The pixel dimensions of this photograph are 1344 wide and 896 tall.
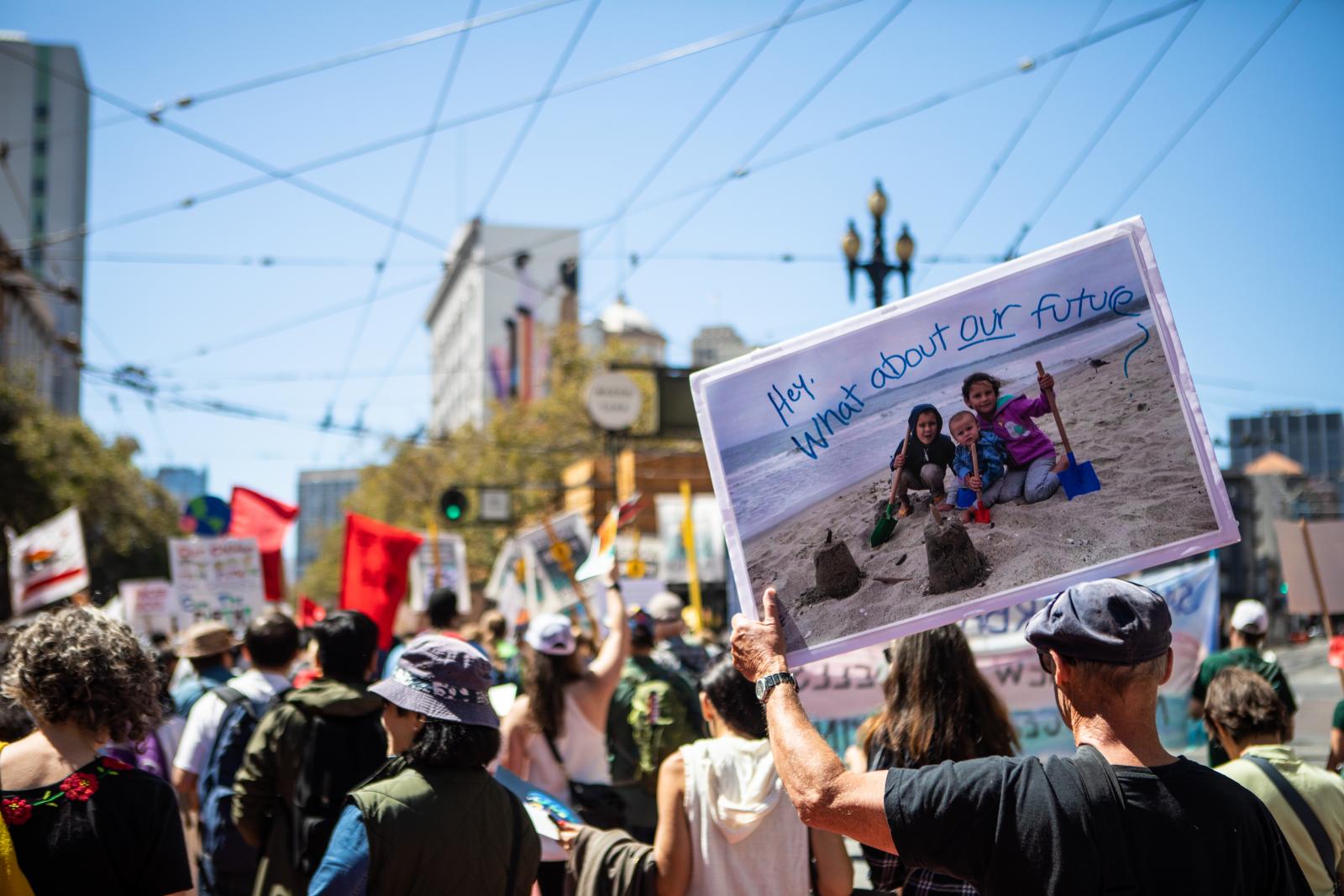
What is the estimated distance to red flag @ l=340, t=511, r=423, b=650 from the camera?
26.0 feet

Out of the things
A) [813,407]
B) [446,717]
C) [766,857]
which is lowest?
[766,857]

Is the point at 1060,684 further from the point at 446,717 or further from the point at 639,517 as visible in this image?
the point at 639,517

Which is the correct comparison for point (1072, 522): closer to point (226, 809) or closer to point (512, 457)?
point (226, 809)

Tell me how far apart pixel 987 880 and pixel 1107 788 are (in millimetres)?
282

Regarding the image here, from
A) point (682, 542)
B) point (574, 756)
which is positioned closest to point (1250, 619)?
point (574, 756)

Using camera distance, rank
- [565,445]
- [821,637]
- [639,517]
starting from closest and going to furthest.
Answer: [821,637] → [639,517] → [565,445]

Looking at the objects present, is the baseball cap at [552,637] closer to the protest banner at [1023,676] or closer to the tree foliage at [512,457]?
the protest banner at [1023,676]

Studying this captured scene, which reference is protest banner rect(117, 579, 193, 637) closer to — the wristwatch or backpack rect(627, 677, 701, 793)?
backpack rect(627, 677, 701, 793)

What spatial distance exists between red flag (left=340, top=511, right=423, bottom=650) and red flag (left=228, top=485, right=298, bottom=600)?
266 centimetres

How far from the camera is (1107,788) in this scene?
7.32 ft

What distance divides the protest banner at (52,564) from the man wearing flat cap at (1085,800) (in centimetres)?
1084

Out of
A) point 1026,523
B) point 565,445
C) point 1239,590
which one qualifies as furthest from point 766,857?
point 1239,590

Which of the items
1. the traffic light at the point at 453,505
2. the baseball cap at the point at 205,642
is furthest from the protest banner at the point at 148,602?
the baseball cap at the point at 205,642

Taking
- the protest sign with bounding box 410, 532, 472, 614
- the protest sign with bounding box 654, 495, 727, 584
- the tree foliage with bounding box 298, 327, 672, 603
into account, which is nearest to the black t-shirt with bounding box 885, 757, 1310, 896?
the protest sign with bounding box 410, 532, 472, 614
